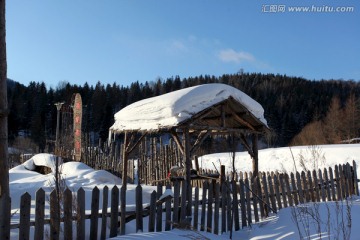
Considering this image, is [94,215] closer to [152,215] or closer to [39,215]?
[39,215]

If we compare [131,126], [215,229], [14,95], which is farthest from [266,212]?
[14,95]

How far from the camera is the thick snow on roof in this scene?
764 cm

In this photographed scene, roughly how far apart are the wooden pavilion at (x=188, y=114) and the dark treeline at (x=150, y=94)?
3702 centimetres

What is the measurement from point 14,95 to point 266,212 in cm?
6514

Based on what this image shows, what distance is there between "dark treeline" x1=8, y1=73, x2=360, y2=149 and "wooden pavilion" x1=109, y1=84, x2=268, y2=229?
37018mm

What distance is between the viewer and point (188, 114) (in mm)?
7586

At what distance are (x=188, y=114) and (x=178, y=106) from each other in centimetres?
31

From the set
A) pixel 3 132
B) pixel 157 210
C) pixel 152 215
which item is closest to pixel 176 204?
pixel 157 210

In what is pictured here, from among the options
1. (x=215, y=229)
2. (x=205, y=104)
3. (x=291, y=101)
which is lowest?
(x=215, y=229)

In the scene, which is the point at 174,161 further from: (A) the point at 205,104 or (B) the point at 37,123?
(B) the point at 37,123

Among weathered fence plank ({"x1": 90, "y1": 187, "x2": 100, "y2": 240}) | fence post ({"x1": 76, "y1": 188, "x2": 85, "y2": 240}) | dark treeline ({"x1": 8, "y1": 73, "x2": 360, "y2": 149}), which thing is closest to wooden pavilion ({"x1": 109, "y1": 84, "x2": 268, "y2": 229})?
weathered fence plank ({"x1": 90, "y1": 187, "x2": 100, "y2": 240})

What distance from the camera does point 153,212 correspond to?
540 cm

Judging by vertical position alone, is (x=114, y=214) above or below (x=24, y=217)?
below

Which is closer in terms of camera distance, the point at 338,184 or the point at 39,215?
the point at 39,215
